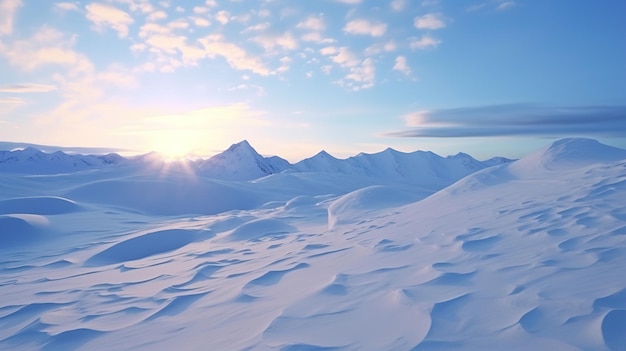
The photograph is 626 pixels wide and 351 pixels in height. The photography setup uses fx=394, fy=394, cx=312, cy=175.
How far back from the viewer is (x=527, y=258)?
4.35 m

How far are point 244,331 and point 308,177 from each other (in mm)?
52089

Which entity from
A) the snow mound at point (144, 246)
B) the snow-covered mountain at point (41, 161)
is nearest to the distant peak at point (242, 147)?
the snow-covered mountain at point (41, 161)

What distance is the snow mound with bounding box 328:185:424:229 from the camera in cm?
1171

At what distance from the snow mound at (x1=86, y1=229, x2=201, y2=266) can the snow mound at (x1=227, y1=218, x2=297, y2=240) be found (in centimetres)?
155

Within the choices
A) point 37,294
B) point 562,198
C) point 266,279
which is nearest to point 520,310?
point 266,279

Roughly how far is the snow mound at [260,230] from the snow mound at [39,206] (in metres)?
14.1

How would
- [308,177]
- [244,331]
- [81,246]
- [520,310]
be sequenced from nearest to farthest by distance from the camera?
1. [520,310]
2. [244,331]
3. [81,246]
4. [308,177]

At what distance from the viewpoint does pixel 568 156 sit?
10898 millimetres

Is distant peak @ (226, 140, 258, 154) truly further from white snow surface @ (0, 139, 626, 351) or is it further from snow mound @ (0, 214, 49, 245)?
white snow surface @ (0, 139, 626, 351)

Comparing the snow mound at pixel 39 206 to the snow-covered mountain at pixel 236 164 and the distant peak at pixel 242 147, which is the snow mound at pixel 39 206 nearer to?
the snow-covered mountain at pixel 236 164

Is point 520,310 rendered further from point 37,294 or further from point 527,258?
point 37,294

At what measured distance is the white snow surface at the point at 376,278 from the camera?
305 centimetres

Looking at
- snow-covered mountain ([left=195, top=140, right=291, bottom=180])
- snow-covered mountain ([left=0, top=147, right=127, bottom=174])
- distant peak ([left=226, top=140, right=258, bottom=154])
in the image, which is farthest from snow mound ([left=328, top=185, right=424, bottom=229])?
snow-covered mountain ([left=0, top=147, right=127, bottom=174])

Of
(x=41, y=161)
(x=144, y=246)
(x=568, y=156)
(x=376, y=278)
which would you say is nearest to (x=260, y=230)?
(x=144, y=246)
